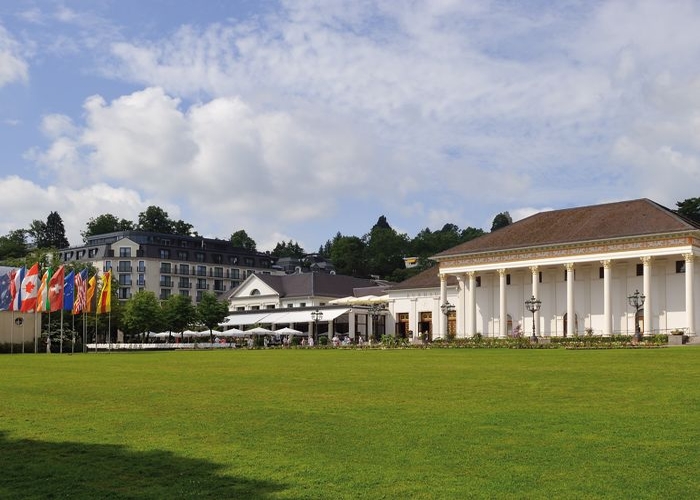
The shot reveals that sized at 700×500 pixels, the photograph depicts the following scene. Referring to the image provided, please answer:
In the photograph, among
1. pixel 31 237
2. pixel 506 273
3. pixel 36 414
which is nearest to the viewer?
pixel 36 414

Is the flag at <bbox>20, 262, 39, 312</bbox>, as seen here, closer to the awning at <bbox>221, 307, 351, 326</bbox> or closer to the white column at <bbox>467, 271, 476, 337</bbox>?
the awning at <bbox>221, 307, 351, 326</bbox>

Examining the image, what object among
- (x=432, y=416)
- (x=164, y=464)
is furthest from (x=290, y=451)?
(x=432, y=416)

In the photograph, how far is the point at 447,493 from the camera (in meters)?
8.34

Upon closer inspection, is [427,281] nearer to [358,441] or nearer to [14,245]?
[358,441]

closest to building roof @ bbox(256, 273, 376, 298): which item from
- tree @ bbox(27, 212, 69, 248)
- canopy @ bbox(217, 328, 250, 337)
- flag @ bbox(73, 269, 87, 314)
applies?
canopy @ bbox(217, 328, 250, 337)

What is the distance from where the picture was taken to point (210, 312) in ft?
298

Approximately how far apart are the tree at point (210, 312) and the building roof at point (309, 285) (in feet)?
67.8

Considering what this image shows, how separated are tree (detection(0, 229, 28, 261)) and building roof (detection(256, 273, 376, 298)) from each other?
5807 cm

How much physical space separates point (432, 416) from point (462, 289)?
237 ft

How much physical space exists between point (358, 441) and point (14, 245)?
15581 cm

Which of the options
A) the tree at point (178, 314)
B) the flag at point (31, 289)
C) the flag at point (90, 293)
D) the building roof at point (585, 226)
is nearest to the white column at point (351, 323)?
the building roof at point (585, 226)

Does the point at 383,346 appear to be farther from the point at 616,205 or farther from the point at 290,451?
the point at 290,451

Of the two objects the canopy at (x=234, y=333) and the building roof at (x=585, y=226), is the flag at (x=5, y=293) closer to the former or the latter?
the canopy at (x=234, y=333)

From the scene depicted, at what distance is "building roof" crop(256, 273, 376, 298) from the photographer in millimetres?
112312
